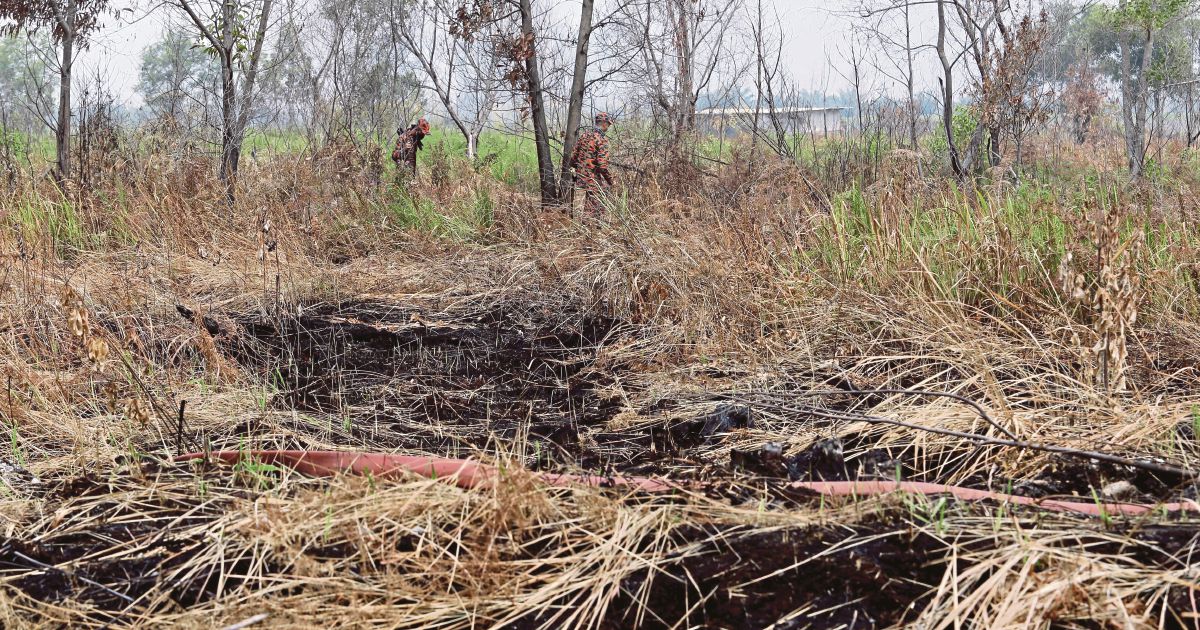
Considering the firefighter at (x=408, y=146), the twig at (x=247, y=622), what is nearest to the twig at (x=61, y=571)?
the twig at (x=247, y=622)

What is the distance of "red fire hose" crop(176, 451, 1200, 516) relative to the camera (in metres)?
1.90

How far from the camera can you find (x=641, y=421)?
9.62 feet

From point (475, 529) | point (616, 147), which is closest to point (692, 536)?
point (475, 529)

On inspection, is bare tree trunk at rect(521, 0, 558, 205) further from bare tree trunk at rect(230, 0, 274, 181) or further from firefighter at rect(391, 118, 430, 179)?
bare tree trunk at rect(230, 0, 274, 181)

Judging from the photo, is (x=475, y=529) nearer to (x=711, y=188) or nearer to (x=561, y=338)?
(x=561, y=338)

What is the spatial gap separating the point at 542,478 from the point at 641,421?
0.84 m

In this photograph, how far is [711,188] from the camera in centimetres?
635

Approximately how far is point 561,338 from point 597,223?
136 cm

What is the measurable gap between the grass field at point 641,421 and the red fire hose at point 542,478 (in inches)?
1.2

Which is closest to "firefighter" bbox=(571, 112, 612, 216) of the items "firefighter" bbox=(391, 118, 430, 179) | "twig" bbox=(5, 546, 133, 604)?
"firefighter" bbox=(391, 118, 430, 179)

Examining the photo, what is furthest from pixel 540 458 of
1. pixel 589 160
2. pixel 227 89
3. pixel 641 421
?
pixel 227 89

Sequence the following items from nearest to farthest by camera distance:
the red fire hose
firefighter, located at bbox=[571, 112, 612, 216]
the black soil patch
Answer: the red fire hose
the black soil patch
firefighter, located at bbox=[571, 112, 612, 216]

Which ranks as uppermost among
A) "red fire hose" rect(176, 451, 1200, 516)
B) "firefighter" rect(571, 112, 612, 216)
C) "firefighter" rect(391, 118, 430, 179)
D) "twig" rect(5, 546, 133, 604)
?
"firefighter" rect(391, 118, 430, 179)

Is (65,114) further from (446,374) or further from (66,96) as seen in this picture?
(446,374)
